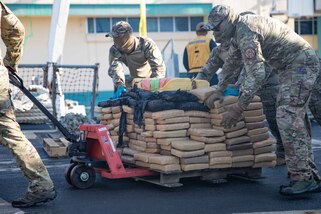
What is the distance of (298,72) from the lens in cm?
573

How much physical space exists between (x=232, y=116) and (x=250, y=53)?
2.14ft

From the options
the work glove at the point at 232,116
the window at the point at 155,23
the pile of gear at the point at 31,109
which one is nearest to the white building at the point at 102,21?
the window at the point at 155,23

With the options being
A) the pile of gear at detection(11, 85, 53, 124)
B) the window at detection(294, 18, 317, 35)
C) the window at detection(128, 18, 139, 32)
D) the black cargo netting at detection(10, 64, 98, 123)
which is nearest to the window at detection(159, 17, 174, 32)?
the window at detection(128, 18, 139, 32)

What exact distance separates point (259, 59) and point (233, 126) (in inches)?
34.4

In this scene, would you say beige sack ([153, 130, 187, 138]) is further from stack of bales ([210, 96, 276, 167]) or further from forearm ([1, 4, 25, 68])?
forearm ([1, 4, 25, 68])

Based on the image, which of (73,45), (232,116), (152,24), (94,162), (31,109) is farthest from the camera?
(152,24)

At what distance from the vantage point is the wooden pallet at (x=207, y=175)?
5.95 meters

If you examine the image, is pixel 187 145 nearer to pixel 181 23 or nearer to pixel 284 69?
pixel 284 69

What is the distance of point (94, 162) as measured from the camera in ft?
20.6

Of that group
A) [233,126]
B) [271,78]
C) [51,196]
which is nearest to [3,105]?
[51,196]

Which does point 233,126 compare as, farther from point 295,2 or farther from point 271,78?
point 295,2

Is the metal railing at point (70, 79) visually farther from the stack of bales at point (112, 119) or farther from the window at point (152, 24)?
the window at point (152, 24)

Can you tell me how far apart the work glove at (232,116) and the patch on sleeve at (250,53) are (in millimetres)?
465

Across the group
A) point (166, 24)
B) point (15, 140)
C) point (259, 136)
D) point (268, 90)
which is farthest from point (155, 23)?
point (15, 140)
